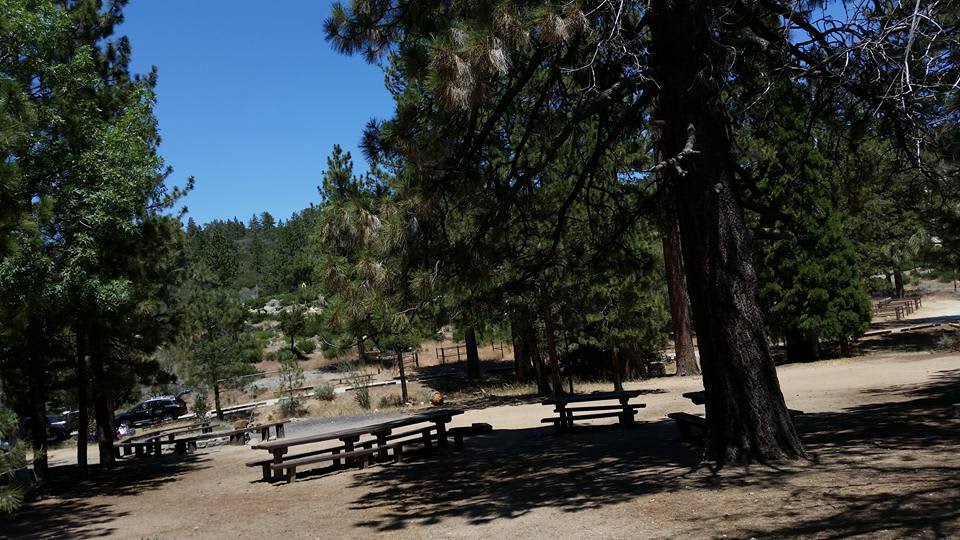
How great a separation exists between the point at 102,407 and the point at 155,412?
19.0 m

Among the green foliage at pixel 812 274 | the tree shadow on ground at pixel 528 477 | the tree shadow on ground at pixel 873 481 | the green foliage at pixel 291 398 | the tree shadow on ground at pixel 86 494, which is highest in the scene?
the green foliage at pixel 812 274

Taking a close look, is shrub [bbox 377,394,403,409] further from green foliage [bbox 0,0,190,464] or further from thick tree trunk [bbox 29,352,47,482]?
thick tree trunk [bbox 29,352,47,482]

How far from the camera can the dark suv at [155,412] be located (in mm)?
33209

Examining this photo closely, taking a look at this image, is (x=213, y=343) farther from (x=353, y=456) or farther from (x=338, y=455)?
(x=353, y=456)

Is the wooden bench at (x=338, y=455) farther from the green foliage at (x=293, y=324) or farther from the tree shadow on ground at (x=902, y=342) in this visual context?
the green foliage at (x=293, y=324)

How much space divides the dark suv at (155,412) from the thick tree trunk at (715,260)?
3089cm

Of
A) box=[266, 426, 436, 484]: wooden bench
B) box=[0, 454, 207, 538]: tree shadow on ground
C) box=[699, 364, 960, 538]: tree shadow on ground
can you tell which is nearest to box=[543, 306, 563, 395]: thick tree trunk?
box=[266, 426, 436, 484]: wooden bench

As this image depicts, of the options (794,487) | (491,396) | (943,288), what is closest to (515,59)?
(794,487)

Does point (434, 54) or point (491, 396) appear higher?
point (434, 54)

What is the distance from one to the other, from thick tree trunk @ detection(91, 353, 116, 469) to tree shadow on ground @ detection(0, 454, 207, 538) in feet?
0.97

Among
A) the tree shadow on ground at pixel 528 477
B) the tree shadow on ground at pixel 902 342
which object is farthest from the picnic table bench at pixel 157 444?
the tree shadow on ground at pixel 902 342

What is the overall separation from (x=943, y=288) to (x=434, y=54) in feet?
246

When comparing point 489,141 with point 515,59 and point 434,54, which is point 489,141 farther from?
point 434,54

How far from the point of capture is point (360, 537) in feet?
22.8
